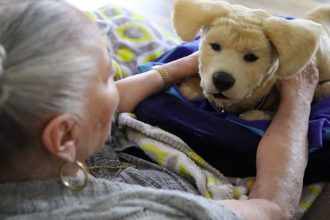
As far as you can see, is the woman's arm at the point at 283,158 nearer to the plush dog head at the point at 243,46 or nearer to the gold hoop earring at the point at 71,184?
the plush dog head at the point at 243,46

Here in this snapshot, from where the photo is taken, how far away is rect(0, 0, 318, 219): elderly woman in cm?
52

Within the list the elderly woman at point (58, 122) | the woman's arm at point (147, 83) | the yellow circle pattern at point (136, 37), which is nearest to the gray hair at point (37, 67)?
the elderly woman at point (58, 122)

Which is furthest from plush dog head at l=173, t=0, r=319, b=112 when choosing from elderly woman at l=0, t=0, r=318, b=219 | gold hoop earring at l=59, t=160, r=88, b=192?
gold hoop earring at l=59, t=160, r=88, b=192

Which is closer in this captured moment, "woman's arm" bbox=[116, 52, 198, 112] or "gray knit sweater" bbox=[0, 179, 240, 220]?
"gray knit sweater" bbox=[0, 179, 240, 220]

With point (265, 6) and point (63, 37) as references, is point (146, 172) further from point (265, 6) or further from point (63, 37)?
point (265, 6)

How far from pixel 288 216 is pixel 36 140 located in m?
0.55

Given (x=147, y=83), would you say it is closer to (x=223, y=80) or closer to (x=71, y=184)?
(x=223, y=80)

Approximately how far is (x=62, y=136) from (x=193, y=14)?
1.58 feet

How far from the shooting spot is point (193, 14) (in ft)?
3.08

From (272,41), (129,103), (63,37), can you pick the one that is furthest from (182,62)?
(63,37)

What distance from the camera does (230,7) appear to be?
925mm

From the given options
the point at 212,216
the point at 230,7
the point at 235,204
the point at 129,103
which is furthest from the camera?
the point at 129,103

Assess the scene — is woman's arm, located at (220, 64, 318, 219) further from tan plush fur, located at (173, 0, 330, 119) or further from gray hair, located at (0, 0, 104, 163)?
gray hair, located at (0, 0, 104, 163)

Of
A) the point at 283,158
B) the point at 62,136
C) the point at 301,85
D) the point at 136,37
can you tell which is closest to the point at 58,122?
the point at 62,136
